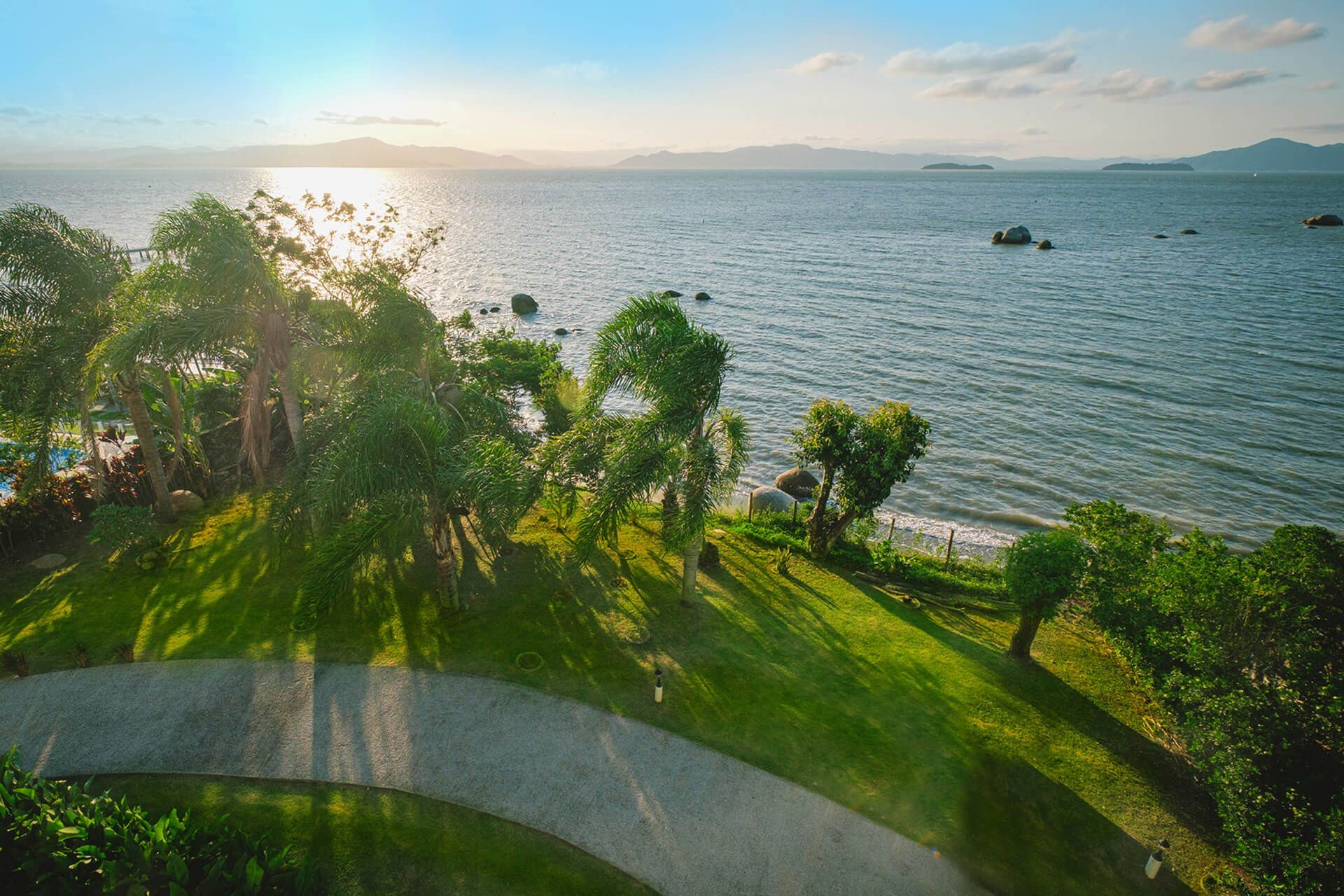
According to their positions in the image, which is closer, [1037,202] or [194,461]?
[194,461]

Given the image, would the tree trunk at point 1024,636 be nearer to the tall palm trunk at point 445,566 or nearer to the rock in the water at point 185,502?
the tall palm trunk at point 445,566

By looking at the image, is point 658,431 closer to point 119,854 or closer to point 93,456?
point 119,854

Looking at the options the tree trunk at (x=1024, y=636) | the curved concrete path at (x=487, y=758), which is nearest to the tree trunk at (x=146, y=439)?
the curved concrete path at (x=487, y=758)

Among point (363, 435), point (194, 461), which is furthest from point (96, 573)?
point (363, 435)

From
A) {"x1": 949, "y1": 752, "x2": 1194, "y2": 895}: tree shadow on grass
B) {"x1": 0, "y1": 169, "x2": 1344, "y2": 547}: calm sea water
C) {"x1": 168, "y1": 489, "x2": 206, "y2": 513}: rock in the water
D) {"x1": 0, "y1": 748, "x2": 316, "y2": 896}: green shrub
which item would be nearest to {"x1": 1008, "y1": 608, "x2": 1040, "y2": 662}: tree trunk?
{"x1": 949, "y1": 752, "x2": 1194, "y2": 895}: tree shadow on grass

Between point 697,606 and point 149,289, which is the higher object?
point 149,289

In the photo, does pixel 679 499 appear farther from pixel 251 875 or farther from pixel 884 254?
pixel 884 254
